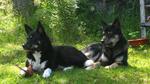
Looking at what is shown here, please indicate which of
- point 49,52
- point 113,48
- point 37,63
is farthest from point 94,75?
point 37,63

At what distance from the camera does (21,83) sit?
26.9 ft

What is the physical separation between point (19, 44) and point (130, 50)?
123 inches

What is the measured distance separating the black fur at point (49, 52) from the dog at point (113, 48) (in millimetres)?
A: 403

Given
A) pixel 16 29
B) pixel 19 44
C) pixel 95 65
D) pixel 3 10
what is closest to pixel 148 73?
pixel 95 65

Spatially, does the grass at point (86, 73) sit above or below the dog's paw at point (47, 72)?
below

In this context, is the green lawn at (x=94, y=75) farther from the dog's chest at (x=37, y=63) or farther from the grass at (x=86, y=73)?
the dog's chest at (x=37, y=63)

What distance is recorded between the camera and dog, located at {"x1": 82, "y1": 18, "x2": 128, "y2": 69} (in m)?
8.79

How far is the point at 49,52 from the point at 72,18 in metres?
3.95

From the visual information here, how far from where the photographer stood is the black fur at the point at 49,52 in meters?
8.41

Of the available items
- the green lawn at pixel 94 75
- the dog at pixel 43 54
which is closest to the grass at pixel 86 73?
the green lawn at pixel 94 75

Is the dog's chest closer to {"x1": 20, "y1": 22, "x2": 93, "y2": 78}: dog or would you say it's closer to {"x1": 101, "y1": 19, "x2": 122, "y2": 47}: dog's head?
{"x1": 20, "y1": 22, "x2": 93, "y2": 78}: dog

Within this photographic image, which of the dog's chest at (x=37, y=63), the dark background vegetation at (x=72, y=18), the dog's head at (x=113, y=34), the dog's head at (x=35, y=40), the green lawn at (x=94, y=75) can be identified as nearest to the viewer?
the green lawn at (x=94, y=75)

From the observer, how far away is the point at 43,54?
28.1 feet

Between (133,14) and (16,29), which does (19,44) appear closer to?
(16,29)
